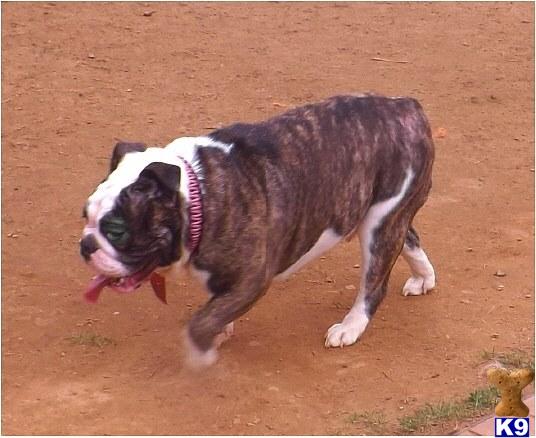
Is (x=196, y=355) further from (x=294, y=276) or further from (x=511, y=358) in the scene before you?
(x=511, y=358)

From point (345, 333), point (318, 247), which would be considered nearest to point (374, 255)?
point (318, 247)

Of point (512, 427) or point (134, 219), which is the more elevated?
point (134, 219)

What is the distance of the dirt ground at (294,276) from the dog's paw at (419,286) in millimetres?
55

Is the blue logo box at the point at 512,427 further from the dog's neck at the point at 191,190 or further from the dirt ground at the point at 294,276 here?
A: the dog's neck at the point at 191,190

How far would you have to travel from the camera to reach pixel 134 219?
16.5 ft

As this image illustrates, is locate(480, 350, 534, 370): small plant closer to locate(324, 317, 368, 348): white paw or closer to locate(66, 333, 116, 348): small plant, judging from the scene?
locate(324, 317, 368, 348): white paw

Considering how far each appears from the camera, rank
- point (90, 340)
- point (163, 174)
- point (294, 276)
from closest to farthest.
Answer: point (163, 174), point (90, 340), point (294, 276)

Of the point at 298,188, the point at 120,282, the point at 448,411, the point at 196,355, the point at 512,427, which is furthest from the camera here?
the point at 298,188

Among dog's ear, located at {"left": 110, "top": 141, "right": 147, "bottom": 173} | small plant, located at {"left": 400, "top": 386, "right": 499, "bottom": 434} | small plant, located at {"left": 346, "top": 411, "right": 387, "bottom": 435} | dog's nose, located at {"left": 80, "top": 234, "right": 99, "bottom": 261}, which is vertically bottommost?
small plant, located at {"left": 346, "top": 411, "right": 387, "bottom": 435}

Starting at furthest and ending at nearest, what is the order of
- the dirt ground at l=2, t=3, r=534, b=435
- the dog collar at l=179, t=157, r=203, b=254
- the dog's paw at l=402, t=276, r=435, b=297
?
the dog's paw at l=402, t=276, r=435, b=297
the dirt ground at l=2, t=3, r=534, b=435
the dog collar at l=179, t=157, r=203, b=254

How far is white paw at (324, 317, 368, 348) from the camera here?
6125mm

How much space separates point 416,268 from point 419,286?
0.44 feet

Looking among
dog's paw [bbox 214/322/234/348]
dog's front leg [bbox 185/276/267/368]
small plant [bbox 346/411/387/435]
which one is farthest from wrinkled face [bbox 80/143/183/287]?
small plant [bbox 346/411/387/435]

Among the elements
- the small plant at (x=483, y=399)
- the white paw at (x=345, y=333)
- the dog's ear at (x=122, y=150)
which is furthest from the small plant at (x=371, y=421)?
the dog's ear at (x=122, y=150)
